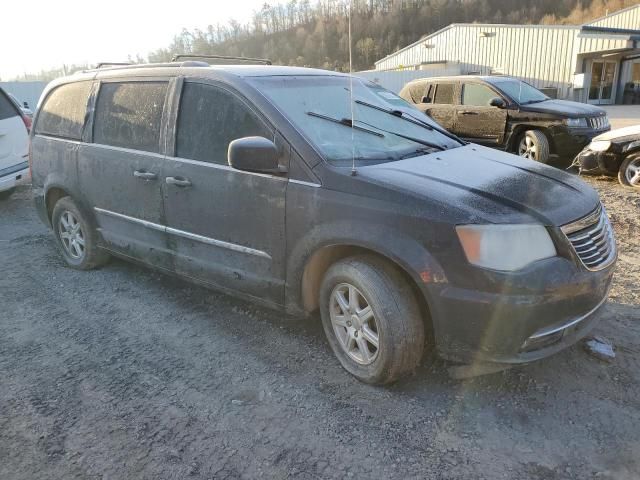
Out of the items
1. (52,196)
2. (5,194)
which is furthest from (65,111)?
(5,194)

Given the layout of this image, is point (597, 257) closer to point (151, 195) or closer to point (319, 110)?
point (319, 110)

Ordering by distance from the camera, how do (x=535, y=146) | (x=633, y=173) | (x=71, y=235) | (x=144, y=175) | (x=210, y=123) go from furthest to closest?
(x=535, y=146), (x=633, y=173), (x=71, y=235), (x=144, y=175), (x=210, y=123)

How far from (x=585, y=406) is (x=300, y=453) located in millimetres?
1512

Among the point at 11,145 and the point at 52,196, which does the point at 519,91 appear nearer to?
the point at 52,196

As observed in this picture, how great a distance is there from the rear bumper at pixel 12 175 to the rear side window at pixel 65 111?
3.09 meters

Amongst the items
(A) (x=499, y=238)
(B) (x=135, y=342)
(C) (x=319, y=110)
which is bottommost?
(B) (x=135, y=342)

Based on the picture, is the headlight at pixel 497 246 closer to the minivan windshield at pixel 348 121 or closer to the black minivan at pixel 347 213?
the black minivan at pixel 347 213

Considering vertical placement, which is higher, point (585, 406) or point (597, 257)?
point (597, 257)

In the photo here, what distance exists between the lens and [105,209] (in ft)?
14.3

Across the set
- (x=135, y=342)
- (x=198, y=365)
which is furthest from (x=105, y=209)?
(x=198, y=365)

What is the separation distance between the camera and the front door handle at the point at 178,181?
140 inches

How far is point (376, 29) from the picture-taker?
52.7 metres

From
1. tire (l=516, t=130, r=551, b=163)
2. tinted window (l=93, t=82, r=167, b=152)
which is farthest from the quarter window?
tinted window (l=93, t=82, r=167, b=152)

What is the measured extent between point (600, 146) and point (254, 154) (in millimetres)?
6452
